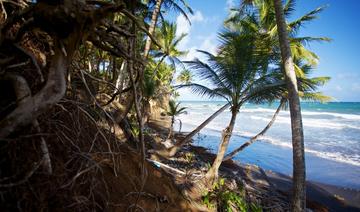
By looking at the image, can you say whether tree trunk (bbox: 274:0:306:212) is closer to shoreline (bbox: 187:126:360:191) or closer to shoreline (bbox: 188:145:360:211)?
shoreline (bbox: 188:145:360:211)

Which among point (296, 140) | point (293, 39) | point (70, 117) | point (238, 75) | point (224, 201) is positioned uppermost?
point (293, 39)

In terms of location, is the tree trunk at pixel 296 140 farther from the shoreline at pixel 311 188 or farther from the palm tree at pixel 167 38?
the palm tree at pixel 167 38

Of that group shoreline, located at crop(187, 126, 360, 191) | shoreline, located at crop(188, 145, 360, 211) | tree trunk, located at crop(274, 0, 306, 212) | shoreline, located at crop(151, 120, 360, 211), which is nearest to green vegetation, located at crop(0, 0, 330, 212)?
tree trunk, located at crop(274, 0, 306, 212)

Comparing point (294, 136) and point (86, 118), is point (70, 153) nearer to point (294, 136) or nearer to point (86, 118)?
point (86, 118)

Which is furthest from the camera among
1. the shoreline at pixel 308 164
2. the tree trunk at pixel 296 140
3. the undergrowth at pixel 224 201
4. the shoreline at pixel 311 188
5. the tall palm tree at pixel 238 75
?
the shoreline at pixel 308 164

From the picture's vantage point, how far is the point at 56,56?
1588 mm

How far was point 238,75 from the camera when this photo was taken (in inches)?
248

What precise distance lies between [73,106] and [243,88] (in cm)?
510

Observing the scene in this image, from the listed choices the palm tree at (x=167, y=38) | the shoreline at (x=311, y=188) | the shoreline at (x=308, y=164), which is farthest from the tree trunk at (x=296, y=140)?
the palm tree at (x=167, y=38)

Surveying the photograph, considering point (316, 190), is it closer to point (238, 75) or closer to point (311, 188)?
point (311, 188)

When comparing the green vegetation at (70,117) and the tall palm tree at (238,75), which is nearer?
the green vegetation at (70,117)

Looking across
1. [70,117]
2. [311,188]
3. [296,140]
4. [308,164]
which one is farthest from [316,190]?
[70,117]

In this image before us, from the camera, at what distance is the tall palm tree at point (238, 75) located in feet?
20.4

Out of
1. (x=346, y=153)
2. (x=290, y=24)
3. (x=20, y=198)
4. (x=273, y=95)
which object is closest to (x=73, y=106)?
(x=20, y=198)
